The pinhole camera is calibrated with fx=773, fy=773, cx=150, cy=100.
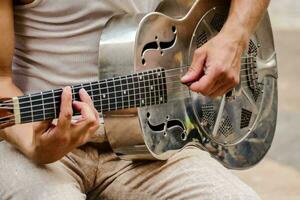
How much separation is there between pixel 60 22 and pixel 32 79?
144 millimetres

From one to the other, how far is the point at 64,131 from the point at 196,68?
40cm

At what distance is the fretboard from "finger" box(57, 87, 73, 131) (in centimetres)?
1

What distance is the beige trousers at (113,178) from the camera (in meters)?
1.59

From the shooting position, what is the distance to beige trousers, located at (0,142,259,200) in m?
1.59

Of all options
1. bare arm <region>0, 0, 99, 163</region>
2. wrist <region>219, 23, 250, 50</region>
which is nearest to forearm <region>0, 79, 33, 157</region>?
bare arm <region>0, 0, 99, 163</region>

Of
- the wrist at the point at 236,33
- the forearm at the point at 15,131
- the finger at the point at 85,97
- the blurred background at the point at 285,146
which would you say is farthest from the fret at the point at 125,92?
the blurred background at the point at 285,146

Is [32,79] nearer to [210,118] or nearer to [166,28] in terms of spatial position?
[166,28]

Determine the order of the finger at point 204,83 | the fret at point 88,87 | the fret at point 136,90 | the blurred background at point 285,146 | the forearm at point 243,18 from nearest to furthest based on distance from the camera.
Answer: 1. the fret at point 88,87
2. the fret at point 136,90
3. the finger at point 204,83
4. the forearm at point 243,18
5. the blurred background at point 285,146

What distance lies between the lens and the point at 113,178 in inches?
68.5

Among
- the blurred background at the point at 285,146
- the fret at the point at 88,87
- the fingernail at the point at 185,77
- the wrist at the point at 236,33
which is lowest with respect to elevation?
the blurred background at the point at 285,146

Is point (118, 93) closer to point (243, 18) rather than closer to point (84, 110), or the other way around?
point (84, 110)

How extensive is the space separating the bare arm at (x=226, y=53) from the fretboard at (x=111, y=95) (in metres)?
0.09

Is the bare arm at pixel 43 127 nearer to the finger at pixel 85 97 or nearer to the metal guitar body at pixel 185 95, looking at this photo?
the finger at pixel 85 97

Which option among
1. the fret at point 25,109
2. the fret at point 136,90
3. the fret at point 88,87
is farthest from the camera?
the fret at point 136,90
